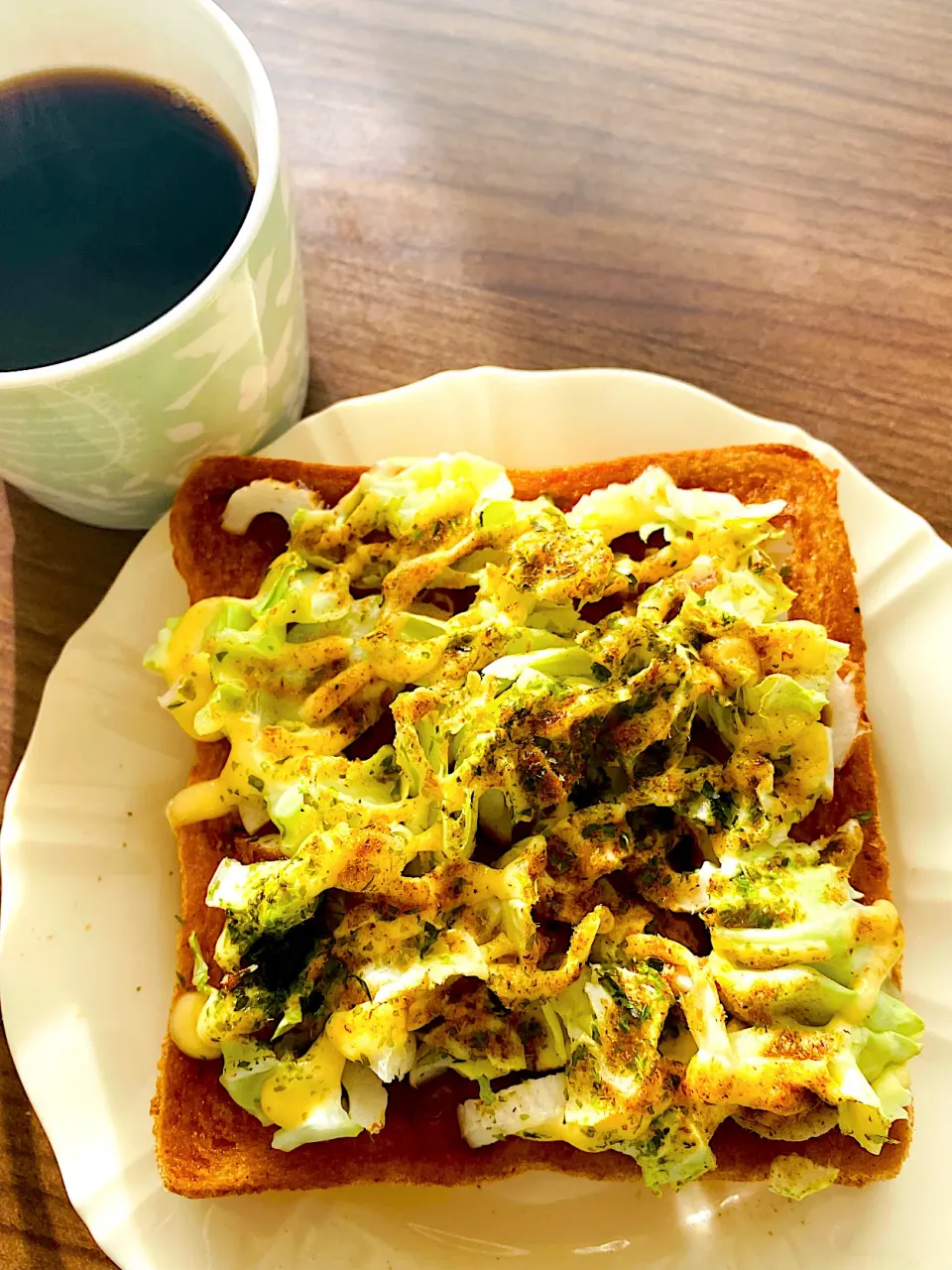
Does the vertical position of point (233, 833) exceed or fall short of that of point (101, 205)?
it falls short

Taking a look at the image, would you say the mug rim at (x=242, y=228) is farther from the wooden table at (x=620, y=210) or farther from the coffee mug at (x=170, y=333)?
the wooden table at (x=620, y=210)

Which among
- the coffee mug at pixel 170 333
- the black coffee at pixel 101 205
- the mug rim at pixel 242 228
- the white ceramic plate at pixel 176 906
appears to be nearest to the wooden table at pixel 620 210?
the white ceramic plate at pixel 176 906

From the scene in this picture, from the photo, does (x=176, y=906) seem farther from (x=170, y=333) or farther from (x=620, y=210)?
(x=620, y=210)

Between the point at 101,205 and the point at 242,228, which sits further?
the point at 101,205

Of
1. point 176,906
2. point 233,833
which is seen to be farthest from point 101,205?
point 176,906

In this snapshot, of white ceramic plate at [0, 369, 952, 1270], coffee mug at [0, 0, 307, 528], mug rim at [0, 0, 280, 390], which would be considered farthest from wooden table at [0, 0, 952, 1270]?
mug rim at [0, 0, 280, 390]

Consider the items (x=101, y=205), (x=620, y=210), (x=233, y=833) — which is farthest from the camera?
(x=620, y=210)

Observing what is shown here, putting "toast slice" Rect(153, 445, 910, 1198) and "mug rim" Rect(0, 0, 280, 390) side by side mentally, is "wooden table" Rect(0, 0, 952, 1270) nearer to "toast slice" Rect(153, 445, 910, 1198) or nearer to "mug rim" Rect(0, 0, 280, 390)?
"toast slice" Rect(153, 445, 910, 1198)
